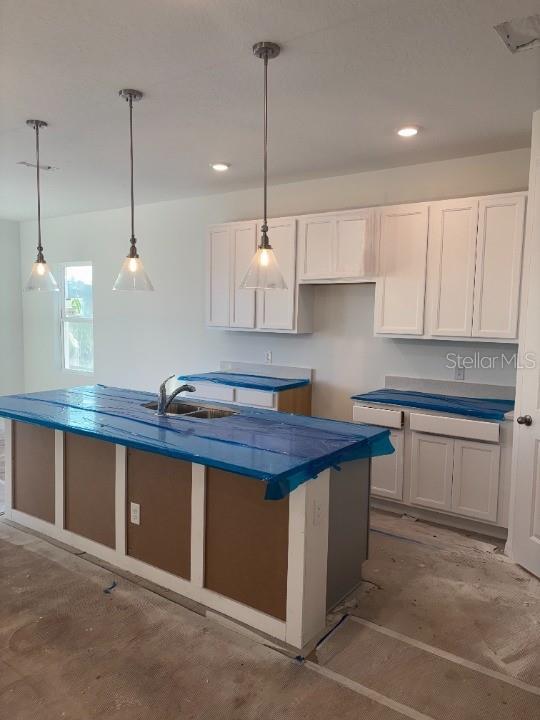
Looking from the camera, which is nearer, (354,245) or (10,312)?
(354,245)

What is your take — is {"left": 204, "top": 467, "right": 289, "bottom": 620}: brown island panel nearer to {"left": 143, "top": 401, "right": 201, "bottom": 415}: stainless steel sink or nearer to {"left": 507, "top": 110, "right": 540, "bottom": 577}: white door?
{"left": 143, "top": 401, "right": 201, "bottom": 415}: stainless steel sink

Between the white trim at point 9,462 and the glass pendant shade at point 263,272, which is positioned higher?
the glass pendant shade at point 263,272

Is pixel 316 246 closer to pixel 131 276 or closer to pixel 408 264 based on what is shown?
pixel 408 264

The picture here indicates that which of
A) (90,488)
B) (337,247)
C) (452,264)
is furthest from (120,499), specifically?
(452,264)

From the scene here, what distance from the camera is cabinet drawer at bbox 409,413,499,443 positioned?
10.7 feet

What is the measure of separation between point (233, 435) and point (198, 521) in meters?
0.45

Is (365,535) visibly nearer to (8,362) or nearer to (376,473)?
(376,473)

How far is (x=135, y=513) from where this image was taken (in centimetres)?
281

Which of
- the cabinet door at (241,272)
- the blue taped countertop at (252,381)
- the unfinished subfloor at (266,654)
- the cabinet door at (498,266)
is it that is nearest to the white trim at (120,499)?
the unfinished subfloor at (266,654)

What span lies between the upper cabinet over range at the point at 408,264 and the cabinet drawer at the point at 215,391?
23.3 inches

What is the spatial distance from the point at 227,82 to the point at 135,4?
73 centimetres

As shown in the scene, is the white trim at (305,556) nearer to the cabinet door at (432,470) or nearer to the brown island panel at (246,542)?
the brown island panel at (246,542)

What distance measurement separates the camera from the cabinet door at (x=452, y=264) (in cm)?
350

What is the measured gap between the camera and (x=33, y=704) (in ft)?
6.23
